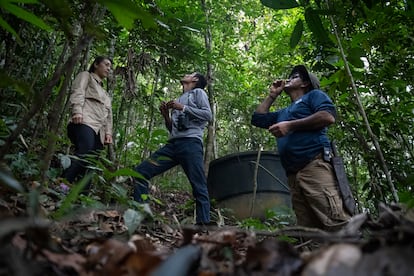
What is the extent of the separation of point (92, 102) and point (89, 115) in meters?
0.15

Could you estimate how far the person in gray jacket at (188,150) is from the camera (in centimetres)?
365

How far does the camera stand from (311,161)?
277 cm

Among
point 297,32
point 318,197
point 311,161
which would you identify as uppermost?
point 297,32

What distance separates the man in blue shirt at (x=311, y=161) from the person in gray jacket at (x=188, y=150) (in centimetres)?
101

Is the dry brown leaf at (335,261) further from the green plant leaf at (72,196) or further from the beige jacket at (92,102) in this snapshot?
the beige jacket at (92,102)

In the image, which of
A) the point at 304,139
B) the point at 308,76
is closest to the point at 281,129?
the point at 304,139

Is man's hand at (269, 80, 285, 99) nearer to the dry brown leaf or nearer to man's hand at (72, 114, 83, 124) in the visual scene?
man's hand at (72, 114, 83, 124)

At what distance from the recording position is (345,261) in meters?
0.59

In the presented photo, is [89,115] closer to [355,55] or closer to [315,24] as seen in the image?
[355,55]

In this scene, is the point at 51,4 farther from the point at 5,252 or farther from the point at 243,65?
the point at 243,65

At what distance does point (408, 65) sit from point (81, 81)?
9.19ft

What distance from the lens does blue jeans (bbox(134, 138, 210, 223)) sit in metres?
3.63

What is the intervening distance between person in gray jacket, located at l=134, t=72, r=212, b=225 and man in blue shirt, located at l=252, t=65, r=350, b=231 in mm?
1008

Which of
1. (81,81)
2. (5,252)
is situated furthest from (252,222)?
(5,252)
